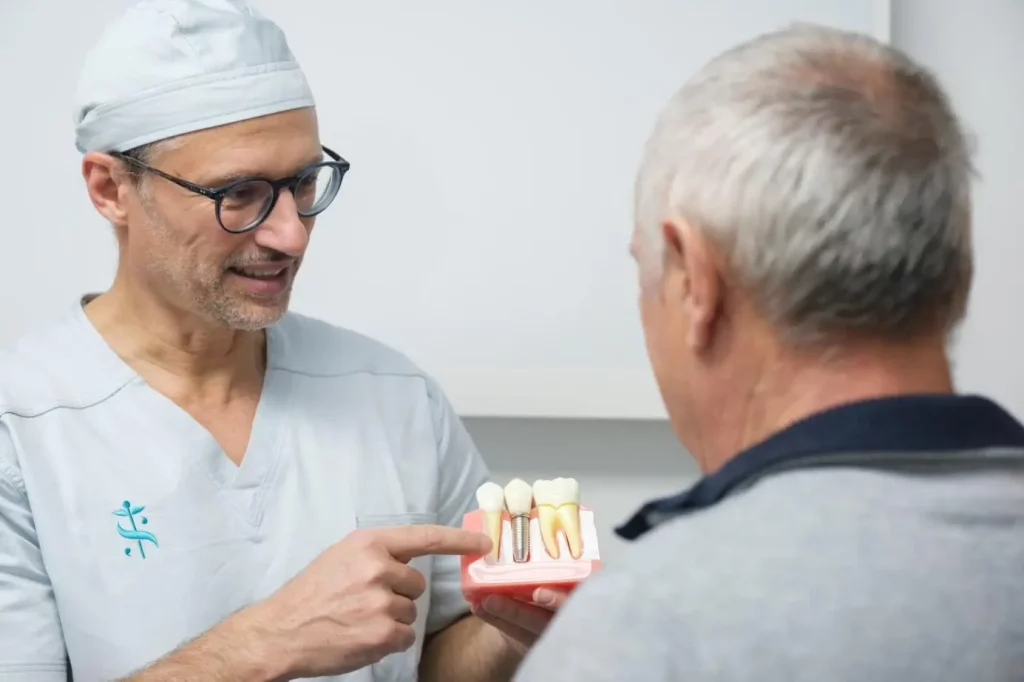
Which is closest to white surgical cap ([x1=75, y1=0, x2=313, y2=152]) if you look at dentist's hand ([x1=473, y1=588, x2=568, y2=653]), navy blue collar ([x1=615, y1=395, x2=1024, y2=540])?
dentist's hand ([x1=473, y1=588, x2=568, y2=653])

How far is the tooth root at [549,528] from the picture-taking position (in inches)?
47.1

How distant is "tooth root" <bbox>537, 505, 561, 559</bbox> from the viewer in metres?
1.20

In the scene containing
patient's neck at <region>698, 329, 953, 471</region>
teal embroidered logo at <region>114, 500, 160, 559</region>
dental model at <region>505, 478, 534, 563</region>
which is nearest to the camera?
patient's neck at <region>698, 329, 953, 471</region>

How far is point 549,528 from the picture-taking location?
1227 mm

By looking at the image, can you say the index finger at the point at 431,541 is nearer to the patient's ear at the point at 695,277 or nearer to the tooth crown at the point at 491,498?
the tooth crown at the point at 491,498

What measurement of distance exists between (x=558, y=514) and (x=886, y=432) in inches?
24.0

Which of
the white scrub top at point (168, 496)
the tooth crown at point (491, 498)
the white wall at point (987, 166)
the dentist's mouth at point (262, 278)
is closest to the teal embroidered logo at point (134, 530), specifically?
the white scrub top at point (168, 496)

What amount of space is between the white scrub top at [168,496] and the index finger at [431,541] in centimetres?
25

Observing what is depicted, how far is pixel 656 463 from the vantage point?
6.44 feet

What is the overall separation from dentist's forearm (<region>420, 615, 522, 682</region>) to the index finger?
11.4 inches

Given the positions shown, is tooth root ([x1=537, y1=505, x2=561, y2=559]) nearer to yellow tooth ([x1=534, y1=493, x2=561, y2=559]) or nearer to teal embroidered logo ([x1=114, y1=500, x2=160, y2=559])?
yellow tooth ([x1=534, y1=493, x2=561, y2=559])

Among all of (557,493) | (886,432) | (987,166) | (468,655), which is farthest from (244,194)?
(987,166)

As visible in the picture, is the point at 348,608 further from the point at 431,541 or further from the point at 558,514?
the point at 558,514

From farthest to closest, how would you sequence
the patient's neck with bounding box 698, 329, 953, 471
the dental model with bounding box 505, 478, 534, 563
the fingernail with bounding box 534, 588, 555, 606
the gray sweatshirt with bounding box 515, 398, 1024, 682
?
the dental model with bounding box 505, 478, 534, 563, the fingernail with bounding box 534, 588, 555, 606, the patient's neck with bounding box 698, 329, 953, 471, the gray sweatshirt with bounding box 515, 398, 1024, 682
